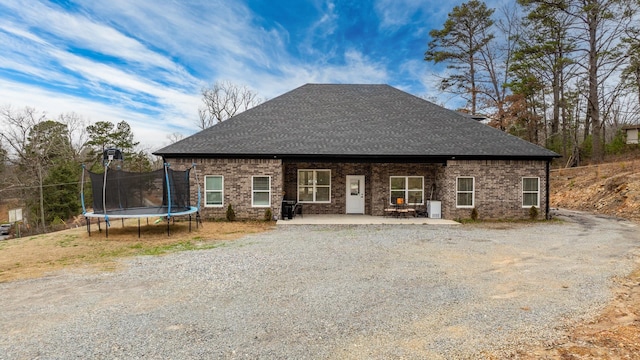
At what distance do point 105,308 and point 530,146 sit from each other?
1569cm

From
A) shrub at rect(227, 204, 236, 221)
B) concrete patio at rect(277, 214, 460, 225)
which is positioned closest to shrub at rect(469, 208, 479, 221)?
concrete patio at rect(277, 214, 460, 225)

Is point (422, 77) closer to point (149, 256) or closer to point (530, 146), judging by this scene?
point (530, 146)

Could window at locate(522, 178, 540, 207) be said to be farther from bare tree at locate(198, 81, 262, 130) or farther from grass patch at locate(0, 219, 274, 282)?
bare tree at locate(198, 81, 262, 130)

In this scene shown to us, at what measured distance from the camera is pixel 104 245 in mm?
8930

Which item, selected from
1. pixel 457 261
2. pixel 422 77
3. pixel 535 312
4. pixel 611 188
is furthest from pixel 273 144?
pixel 422 77

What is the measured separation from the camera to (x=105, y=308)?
447cm

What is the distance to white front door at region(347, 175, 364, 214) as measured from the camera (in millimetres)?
15016

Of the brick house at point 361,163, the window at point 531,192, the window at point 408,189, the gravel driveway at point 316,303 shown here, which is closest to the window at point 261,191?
the brick house at point 361,163

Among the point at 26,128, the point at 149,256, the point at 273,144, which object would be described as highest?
the point at 26,128

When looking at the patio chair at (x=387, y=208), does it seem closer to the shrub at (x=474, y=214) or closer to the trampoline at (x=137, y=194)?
the shrub at (x=474, y=214)

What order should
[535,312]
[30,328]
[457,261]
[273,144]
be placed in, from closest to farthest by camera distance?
[30,328] < [535,312] < [457,261] < [273,144]

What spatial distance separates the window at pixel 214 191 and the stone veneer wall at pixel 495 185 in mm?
9421

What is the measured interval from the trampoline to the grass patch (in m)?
0.53

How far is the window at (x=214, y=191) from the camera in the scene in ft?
43.5
